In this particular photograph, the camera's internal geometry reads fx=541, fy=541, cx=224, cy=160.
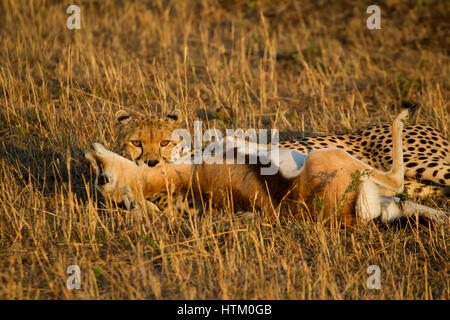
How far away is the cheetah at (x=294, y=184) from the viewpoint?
3.10 meters

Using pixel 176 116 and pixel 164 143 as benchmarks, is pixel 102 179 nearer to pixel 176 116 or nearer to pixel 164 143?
pixel 164 143

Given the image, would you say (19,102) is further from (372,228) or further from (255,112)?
(372,228)

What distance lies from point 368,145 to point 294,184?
1472 mm

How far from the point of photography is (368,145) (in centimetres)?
437

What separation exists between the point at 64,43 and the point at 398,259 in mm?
5204

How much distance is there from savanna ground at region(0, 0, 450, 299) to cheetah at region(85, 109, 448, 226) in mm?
110

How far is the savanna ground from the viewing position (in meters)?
2.80
